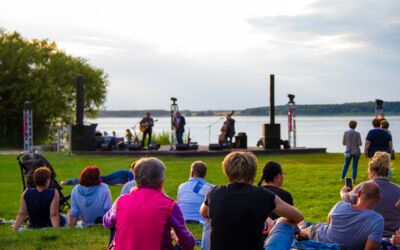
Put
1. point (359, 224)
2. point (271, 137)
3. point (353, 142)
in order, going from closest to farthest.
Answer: point (359, 224) → point (353, 142) → point (271, 137)

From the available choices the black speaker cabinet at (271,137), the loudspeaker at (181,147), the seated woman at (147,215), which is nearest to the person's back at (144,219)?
the seated woman at (147,215)

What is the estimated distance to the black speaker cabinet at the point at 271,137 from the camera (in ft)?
89.5

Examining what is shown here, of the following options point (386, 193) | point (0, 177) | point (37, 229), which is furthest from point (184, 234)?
point (0, 177)

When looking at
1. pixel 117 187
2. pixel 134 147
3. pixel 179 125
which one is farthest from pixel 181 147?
pixel 117 187

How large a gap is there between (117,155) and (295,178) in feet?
35.6

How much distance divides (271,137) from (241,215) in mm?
22990

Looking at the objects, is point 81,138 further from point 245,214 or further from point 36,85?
point 245,214

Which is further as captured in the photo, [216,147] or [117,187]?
[216,147]

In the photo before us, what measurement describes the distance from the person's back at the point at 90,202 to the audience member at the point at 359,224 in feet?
10.1

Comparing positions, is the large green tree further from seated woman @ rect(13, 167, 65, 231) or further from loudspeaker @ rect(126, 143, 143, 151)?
seated woman @ rect(13, 167, 65, 231)

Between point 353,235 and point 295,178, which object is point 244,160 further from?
point 295,178

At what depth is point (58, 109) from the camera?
3919 cm

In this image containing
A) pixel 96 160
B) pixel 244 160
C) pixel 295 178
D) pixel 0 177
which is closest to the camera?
pixel 244 160

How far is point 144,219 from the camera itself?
4625 millimetres
